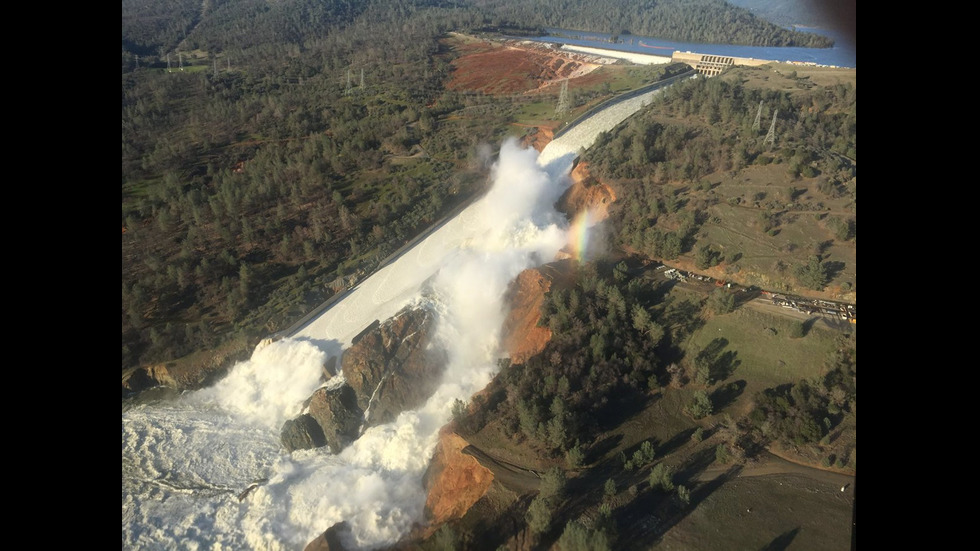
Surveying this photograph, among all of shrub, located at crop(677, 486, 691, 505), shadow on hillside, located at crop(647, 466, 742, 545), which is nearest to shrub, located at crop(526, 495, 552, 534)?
shadow on hillside, located at crop(647, 466, 742, 545)

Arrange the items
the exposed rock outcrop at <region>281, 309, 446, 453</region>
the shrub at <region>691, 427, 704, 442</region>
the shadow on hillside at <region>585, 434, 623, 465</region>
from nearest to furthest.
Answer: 1. the shadow on hillside at <region>585, 434, 623, 465</region>
2. the shrub at <region>691, 427, 704, 442</region>
3. the exposed rock outcrop at <region>281, 309, 446, 453</region>

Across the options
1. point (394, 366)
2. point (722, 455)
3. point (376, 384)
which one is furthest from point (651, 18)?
point (722, 455)

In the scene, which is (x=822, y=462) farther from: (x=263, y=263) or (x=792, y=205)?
(x=263, y=263)

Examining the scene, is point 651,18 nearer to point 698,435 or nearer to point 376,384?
point 376,384

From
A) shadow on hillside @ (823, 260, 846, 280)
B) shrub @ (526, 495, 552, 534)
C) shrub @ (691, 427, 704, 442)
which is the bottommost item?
shrub @ (526, 495, 552, 534)

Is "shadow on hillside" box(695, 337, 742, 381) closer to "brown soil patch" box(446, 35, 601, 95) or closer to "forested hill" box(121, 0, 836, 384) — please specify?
"forested hill" box(121, 0, 836, 384)
